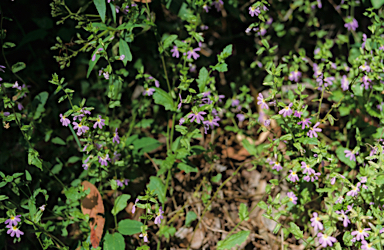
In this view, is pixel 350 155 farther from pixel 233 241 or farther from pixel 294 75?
→ pixel 233 241

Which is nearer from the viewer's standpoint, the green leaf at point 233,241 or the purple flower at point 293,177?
the purple flower at point 293,177

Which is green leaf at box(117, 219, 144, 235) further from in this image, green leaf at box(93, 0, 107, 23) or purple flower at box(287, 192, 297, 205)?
green leaf at box(93, 0, 107, 23)

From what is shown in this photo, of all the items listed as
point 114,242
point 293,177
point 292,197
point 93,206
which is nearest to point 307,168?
point 293,177

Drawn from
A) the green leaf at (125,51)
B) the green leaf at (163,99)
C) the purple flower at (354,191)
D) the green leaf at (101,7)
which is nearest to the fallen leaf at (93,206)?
the green leaf at (163,99)

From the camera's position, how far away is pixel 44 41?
312 centimetres

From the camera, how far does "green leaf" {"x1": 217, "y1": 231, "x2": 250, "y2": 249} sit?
89.5 inches

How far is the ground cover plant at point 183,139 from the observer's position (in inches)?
81.4

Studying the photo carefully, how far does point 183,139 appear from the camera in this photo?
6.94 feet

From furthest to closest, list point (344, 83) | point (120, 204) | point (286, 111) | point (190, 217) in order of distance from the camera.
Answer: point (344, 83)
point (190, 217)
point (120, 204)
point (286, 111)

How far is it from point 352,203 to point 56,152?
236cm

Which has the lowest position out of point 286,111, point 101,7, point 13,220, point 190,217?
point 190,217

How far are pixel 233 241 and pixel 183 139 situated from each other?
878 millimetres

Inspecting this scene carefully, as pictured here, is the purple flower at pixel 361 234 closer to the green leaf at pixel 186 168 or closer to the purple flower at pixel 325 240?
the purple flower at pixel 325 240

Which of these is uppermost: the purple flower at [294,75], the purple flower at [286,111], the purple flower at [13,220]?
the purple flower at [286,111]
